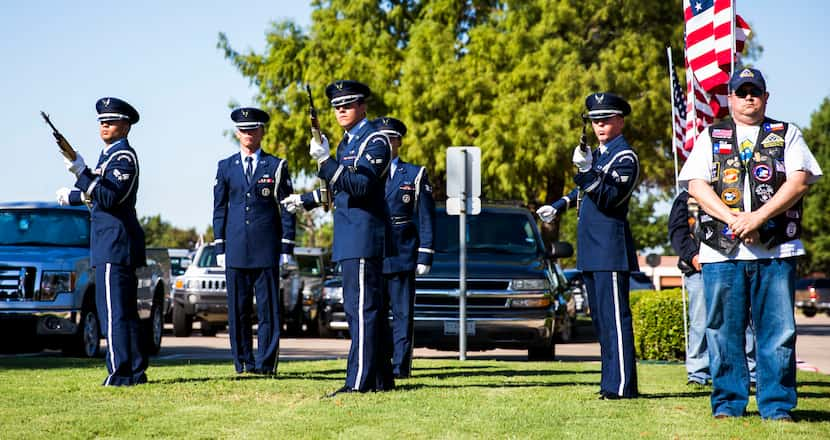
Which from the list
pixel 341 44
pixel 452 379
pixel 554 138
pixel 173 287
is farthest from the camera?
pixel 341 44

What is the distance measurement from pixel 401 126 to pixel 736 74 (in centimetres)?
478

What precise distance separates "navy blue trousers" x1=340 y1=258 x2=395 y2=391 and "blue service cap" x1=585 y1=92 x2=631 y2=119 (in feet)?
6.15

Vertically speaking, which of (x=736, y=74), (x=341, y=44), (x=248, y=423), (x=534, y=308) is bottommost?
(x=248, y=423)

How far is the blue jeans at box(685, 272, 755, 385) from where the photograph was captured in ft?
36.2

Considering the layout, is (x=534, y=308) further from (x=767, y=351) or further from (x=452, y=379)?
(x=767, y=351)

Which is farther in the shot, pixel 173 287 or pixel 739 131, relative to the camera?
pixel 173 287

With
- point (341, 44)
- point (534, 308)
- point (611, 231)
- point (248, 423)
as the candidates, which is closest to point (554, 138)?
point (341, 44)

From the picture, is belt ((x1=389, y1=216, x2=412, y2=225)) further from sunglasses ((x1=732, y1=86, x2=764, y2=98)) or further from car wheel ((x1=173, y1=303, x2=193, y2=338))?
car wheel ((x1=173, y1=303, x2=193, y2=338))

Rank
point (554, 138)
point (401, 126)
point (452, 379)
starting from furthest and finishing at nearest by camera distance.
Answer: point (554, 138) → point (401, 126) → point (452, 379)

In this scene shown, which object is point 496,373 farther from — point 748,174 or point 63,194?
point 748,174

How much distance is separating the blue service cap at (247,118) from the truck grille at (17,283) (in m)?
4.87

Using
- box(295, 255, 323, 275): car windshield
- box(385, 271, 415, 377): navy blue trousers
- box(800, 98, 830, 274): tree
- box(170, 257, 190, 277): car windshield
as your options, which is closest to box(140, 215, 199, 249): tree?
box(800, 98, 830, 274): tree

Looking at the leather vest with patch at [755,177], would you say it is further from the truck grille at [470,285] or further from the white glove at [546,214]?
the truck grille at [470,285]

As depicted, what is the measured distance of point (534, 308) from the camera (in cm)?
1524
